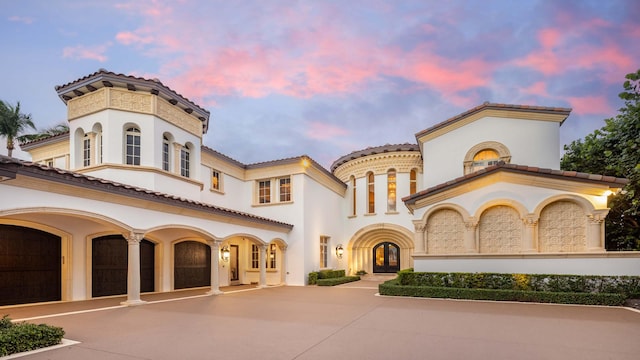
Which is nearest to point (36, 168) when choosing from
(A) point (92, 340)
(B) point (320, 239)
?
(A) point (92, 340)

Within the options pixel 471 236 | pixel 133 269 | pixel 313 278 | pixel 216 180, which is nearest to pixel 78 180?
pixel 133 269

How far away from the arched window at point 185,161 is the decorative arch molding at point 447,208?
456 inches

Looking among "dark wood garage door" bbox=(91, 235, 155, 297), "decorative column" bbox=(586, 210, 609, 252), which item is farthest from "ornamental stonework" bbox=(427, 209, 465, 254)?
"dark wood garage door" bbox=(91, 235, 155, 297)

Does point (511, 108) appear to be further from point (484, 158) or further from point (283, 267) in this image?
point (283, 267)

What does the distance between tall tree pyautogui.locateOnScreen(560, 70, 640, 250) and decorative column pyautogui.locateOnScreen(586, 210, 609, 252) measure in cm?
A: 105

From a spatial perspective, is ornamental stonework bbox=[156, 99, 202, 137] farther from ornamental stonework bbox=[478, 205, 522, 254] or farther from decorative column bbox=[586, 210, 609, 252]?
decorative column bbox=[586, 210, 609, 252]

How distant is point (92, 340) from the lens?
23.6ft

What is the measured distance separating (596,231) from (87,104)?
21041 millimetres

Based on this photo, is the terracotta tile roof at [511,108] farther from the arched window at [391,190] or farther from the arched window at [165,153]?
the arched window at [165,153]

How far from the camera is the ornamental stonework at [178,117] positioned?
1614 cm

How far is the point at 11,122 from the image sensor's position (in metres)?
25.7

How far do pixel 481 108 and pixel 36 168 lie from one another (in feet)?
62.4

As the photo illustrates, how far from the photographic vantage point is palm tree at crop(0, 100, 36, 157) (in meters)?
25.4

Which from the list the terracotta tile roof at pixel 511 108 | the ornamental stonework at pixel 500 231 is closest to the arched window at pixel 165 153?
the ornamental stonework at pixel 500 231
